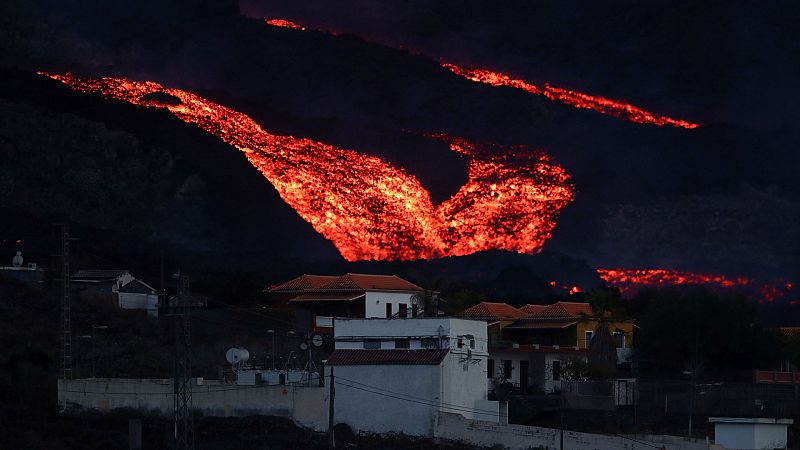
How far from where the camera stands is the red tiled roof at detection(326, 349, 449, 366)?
71.9m

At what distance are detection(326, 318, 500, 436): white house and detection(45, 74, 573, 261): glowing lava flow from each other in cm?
4770

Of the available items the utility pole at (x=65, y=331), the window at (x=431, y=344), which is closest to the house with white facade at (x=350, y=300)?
the utility pole at (x=65, y=331)

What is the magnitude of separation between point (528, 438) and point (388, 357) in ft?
29.6

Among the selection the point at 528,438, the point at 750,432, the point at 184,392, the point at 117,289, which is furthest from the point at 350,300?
the point at 184,392

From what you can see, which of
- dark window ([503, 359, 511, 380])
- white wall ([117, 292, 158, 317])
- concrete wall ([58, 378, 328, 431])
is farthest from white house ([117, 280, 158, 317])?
concrete wall ([58, 378, 328, 431])

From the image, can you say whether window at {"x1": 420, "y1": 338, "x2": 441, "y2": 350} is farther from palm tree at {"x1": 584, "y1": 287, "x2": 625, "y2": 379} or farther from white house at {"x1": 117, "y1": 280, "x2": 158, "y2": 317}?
white house at {"x1": 117, "y1": 280, "x2": 158, "y2": 317}

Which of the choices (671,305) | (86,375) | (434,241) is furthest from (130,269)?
Answer: (671,305)

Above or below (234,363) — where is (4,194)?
above

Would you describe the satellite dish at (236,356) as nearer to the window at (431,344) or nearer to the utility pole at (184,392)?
the utility pole at (184,392)

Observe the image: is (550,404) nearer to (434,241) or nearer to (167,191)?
(434,241)

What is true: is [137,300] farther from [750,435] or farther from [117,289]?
[750,435]

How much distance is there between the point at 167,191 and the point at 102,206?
568cm

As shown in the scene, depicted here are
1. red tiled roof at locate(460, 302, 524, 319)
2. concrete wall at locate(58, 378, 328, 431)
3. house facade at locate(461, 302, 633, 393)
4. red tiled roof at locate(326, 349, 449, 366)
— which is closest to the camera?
concrete wall at locate(58, 378, 328, 431)

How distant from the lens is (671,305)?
94000 mm
